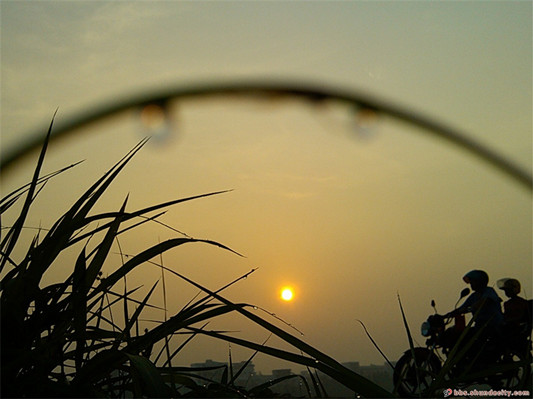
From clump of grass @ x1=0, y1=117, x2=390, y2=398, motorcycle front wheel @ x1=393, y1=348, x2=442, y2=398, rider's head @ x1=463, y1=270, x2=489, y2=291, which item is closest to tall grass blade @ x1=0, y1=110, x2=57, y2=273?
clump of grass @ x1=0, y1=117, x2=390, y2=398

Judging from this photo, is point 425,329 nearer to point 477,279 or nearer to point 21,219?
point 477,279

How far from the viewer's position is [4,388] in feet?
3.10

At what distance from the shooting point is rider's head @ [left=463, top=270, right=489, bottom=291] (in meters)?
7.77

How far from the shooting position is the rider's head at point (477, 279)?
7.77 meters

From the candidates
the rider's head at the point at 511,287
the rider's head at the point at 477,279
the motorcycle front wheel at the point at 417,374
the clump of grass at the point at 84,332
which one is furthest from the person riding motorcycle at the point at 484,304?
the clump of grass at the point at 84,332

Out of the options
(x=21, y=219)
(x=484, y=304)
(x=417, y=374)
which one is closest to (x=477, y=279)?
(x=484, y=304)

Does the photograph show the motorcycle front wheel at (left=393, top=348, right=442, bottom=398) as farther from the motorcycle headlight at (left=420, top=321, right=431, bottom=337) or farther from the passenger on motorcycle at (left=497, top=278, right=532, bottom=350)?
the motorcycle headlight at (left=420, top=321, right=431, bottom=337)

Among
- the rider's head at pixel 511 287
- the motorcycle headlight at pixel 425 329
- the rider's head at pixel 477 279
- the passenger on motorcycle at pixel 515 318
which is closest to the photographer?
→ the passenger on motorcycle at pixel 515 318

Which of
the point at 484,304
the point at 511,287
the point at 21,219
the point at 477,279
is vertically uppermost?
the point at 477,279

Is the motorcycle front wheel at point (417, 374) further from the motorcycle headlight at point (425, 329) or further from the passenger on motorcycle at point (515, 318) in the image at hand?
the motorcycle headlight at point (425, 329)

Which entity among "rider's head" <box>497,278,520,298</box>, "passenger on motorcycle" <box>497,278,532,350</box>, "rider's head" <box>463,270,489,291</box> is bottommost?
"passenger on motorcycle" <box>497,278,532,350</box>

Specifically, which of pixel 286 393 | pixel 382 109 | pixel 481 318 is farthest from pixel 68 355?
pixel 481 318

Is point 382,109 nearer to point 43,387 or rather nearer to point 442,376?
point 43,387

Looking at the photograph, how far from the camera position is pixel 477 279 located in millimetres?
7836
